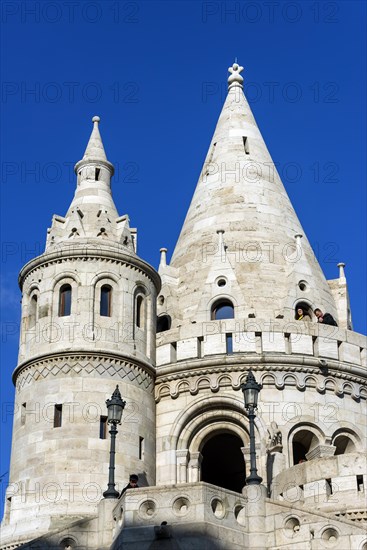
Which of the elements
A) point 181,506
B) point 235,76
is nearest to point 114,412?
point 181,506

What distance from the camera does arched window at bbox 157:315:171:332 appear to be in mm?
35375

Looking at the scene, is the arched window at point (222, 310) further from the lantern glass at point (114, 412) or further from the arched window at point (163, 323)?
the lantern glass at point (114, 412)

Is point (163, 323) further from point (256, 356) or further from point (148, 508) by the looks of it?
point (148, 508)

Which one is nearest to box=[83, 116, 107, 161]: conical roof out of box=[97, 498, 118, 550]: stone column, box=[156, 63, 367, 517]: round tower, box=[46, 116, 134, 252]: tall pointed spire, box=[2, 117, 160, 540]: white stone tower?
box=[46, 116, 134, 252]: tall pointed spire

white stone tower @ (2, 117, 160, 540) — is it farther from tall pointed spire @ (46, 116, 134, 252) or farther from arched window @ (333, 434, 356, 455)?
arched window @ (333, 434, 356, 455)

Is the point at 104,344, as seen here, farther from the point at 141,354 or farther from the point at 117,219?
the point at 117,219

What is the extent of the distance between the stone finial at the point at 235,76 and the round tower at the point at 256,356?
6091 mm

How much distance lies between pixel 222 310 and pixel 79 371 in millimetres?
6319

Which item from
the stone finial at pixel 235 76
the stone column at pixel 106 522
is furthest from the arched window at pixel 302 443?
the stone finial at pixel 235 76

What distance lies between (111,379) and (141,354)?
172 cm

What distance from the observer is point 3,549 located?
92.7 ft

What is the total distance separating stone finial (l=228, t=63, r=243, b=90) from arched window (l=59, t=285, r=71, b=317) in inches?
566

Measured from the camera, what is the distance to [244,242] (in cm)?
3603

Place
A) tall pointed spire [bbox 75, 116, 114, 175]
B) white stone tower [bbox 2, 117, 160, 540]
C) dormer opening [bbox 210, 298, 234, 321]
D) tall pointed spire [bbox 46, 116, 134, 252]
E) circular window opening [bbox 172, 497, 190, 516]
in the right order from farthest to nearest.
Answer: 1. tall pointed spire [bbox 75, 116, 114, 175]
2. dormer opening [bbox 210, 298, 234, 321]
3. tall pointed spire [bbox 46, 116, 134, 252]
4. white stone tower [bbox 2, 117, 160, 540]
5. circular window opening [bbox 172, 497, 190, 516]
